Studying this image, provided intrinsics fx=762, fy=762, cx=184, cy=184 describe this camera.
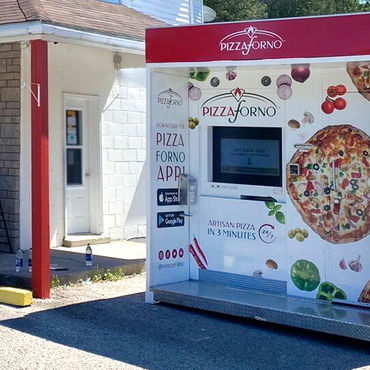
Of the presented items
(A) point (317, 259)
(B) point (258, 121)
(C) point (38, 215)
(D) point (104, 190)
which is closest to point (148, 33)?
(B) point (258, 121)

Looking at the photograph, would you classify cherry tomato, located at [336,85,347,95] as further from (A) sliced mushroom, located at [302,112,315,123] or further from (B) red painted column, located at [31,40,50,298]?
(B) red painted column, located at [31,40,50,298]

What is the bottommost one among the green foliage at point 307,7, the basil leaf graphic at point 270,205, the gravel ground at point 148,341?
the gravel ground at point 148,341

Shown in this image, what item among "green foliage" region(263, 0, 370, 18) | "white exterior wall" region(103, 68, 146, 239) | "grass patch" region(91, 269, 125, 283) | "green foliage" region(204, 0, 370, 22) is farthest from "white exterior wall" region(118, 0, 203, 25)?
"green foliage" region(263, 0, 370, 18)

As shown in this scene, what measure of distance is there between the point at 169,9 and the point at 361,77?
7569mm

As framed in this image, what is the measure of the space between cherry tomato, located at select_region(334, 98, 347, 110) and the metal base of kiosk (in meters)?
2.05

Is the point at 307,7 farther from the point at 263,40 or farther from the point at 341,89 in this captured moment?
the point at 263,40

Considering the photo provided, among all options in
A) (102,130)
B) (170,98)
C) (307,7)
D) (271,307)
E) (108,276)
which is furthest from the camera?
(307,7)

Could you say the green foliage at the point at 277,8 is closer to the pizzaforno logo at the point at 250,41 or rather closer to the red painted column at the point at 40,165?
the red painted column at the point at 40,165

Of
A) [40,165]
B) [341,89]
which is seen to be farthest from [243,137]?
[40,165]

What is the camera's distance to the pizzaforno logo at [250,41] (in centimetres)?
769

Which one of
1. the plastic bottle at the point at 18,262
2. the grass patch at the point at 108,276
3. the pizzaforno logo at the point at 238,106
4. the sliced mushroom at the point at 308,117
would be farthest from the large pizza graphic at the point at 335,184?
the plastic bottle at the point at 18,262

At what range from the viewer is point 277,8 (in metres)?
34.8

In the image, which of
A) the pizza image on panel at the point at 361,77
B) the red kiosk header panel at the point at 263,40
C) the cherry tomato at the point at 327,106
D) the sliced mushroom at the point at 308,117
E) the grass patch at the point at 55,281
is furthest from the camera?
the grass patch at the point at 55,281

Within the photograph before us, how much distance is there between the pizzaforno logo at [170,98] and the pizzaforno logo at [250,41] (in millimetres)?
1043
